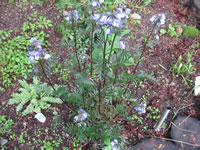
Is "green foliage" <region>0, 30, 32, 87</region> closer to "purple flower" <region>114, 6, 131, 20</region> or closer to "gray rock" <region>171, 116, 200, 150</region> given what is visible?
"purple flower" <region>114, 6, 131, 20</region>

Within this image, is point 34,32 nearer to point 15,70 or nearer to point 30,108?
point 15,70

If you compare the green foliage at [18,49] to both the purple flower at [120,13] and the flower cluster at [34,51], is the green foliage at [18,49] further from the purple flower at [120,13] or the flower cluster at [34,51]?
the purple flower at [120,13]

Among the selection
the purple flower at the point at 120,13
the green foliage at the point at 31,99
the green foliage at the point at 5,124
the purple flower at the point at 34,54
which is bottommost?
the green foliage at the point at 5,124

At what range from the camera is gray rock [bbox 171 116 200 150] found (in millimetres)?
2995

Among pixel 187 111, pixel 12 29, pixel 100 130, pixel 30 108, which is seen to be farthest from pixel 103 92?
pixel 12 29

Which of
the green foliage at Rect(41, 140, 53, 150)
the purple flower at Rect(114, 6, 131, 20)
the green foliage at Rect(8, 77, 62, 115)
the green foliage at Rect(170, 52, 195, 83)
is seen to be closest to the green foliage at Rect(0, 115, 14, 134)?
the green foliage at Rect(8, 77, 62, 115)

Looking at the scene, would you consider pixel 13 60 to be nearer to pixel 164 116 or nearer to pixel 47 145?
pixel 47 145

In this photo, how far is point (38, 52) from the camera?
1869 mm

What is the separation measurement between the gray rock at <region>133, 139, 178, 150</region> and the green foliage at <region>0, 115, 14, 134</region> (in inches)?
76.8

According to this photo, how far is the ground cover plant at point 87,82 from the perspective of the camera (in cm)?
255

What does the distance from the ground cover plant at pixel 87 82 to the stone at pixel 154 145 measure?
0.39 ft

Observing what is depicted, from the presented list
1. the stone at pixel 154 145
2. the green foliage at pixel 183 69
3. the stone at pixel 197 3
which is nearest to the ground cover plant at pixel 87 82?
the green foliage at pixel 183 69

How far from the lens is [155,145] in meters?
3.00

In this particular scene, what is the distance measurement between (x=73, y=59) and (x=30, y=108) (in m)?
1.20
